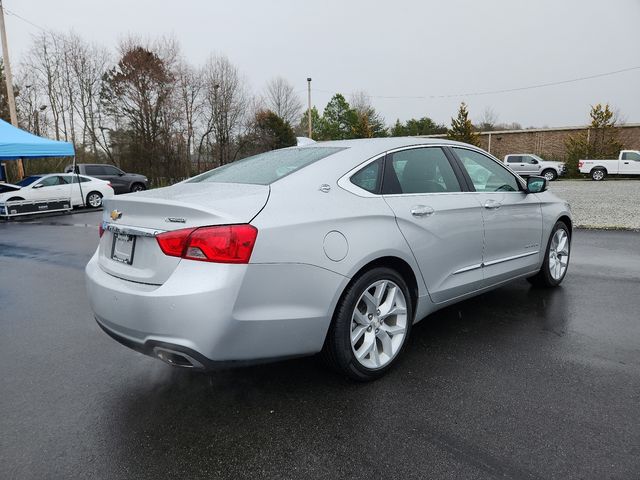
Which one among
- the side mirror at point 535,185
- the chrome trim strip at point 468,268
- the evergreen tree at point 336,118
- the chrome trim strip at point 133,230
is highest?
the evergreen tree at point 336,118

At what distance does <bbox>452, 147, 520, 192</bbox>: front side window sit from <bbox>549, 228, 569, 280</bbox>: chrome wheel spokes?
1.04 metres

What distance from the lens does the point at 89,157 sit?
3198cm

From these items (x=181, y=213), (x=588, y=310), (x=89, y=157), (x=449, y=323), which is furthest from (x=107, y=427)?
(x=89, y=157)

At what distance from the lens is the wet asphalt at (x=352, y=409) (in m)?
2.15

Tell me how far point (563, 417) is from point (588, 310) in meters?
2.23

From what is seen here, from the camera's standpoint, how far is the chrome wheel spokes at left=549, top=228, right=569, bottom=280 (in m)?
4.97

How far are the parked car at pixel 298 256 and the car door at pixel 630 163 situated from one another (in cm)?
3044

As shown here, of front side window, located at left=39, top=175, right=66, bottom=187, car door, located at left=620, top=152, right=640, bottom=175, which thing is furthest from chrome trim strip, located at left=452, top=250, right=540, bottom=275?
car door, located at left=620, top=152, right=640, bottom=175

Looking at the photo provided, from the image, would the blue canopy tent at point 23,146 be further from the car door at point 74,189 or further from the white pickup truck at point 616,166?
the white pickup truck at point 616,166

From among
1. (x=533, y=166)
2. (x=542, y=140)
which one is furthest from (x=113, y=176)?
(x=542, y=140)

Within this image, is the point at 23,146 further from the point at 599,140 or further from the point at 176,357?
the point at 599,140

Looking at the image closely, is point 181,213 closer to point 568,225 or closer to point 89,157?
point 568,225

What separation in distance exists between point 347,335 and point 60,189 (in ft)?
56.2

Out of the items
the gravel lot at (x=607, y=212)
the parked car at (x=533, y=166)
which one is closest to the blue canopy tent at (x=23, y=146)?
the gravel lot at (x=607, y=212)
